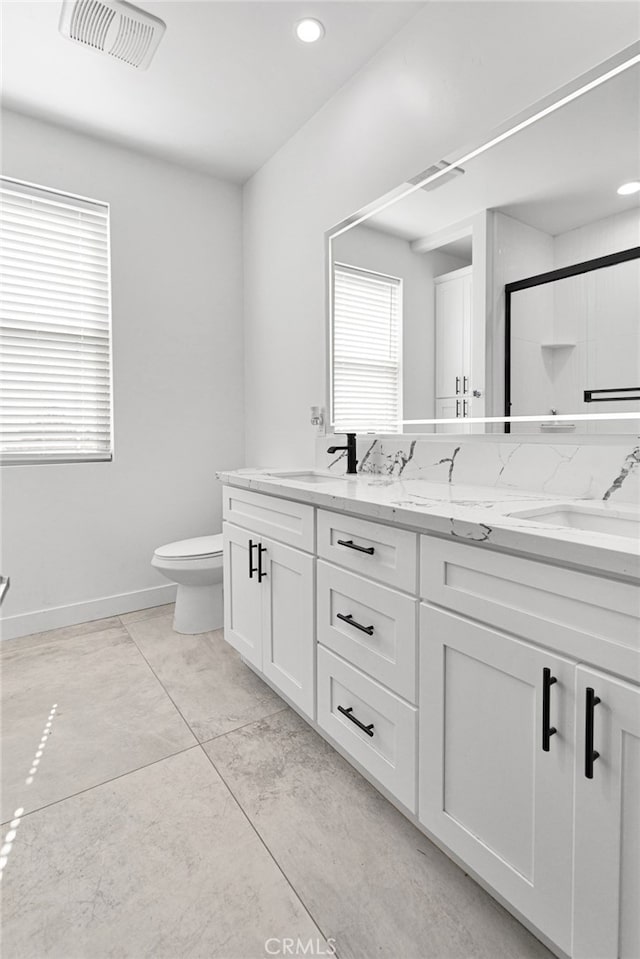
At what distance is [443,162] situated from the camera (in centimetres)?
181

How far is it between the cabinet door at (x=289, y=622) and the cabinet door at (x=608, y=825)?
874 millimetres

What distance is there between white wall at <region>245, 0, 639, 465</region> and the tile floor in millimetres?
1428

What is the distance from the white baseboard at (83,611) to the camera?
2.60 meters

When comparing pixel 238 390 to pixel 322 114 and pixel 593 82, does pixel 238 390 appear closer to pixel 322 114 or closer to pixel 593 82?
pixel 322 114

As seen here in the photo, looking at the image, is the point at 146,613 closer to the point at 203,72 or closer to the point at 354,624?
the point at 354,624

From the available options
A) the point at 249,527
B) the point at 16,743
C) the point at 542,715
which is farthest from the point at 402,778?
the point at 16,743

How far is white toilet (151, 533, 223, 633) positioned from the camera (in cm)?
248

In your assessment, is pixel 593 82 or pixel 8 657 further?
pixel 8 657

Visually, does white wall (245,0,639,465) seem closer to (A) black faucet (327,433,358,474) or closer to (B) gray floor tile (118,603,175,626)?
(A) black faucet (327,433,358,474)

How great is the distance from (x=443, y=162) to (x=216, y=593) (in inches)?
87.5

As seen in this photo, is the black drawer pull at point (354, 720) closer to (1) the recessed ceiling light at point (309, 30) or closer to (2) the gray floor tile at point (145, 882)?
(2) the gray floor tile at point (145, 882)

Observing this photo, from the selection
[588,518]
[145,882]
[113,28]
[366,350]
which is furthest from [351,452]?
[113,28]

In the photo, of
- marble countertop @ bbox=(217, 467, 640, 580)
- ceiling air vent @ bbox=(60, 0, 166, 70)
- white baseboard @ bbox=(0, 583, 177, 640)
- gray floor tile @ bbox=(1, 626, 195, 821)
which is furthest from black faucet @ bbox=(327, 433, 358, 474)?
ceiling air vent @ bbox=(60, 0, 166, 70)

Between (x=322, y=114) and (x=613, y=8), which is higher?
(x=322, y=114)
